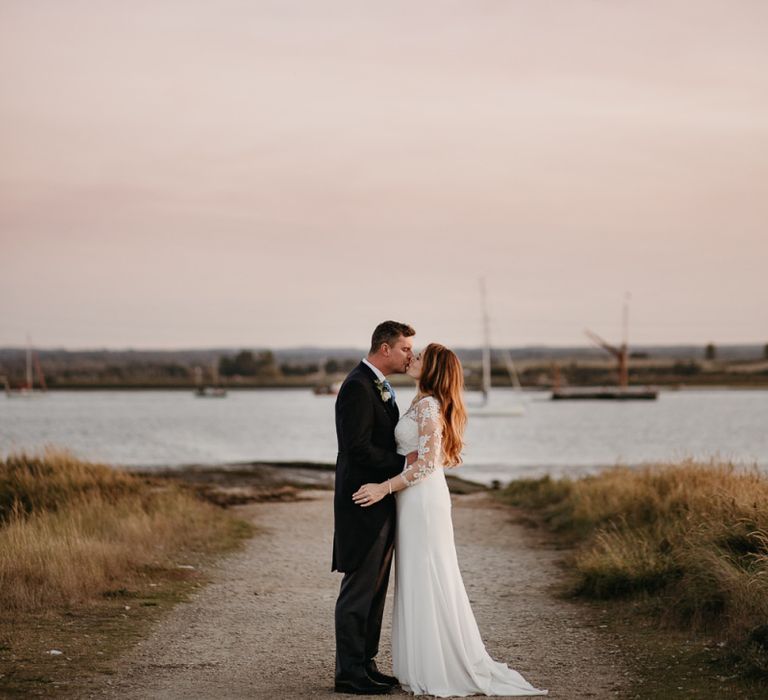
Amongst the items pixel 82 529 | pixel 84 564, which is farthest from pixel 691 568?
pixel 82 529

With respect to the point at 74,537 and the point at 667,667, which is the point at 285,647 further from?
the point at 74,537

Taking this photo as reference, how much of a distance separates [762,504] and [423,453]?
4545mm

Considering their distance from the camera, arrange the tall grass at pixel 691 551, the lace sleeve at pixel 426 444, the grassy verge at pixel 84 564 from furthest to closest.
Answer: the tall grass at pixel 691 551 < the grassy verge at pixel 84 564 < the lace sleeve at pixel 426 444

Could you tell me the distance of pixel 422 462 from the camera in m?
6.48

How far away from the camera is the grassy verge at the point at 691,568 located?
7605 mm

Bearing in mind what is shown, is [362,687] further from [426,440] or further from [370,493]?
[426,440]

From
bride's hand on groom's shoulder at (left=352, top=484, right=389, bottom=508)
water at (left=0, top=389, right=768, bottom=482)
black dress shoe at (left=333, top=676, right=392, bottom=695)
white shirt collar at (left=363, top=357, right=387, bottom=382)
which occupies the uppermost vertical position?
white shirt collar at (left=363, top=357, right=387, bottom=382)

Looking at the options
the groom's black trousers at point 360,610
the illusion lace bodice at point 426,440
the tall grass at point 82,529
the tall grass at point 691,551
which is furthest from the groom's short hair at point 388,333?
the tall grass at point 82,529

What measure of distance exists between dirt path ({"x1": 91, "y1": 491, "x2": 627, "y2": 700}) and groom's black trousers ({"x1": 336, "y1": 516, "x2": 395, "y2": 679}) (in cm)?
25

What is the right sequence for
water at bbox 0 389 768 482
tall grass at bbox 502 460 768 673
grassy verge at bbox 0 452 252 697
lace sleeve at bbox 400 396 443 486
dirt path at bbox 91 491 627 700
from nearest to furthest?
lace sleeve at bbox 400 396 443 486 → dirt path at bbox 91 491 627 700 → grassy verge at bbox 0 452 252 697 → tall grass at bbox 502 460 768 673 → water at bbox 0 389 768 482

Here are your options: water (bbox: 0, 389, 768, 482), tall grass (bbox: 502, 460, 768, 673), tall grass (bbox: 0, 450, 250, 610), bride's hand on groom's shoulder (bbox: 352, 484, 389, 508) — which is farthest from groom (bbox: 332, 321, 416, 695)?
water (bbox: 0, 389, 768, 482)

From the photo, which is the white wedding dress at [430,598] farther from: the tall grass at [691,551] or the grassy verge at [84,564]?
the grassy verge at [84,564]

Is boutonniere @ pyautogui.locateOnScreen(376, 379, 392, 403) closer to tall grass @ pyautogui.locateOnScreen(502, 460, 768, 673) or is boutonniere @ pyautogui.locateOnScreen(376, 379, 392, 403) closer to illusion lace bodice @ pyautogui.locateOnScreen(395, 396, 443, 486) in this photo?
illusion lace bodice @ pyautogui.locateOnScreen(395, 396, 443, 486)

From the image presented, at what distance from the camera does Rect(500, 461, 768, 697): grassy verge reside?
7.61 m
